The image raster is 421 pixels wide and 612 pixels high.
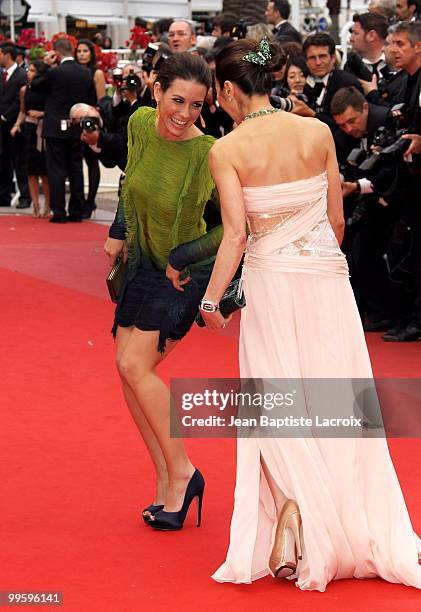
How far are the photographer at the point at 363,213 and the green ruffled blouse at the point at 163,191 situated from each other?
147 inches

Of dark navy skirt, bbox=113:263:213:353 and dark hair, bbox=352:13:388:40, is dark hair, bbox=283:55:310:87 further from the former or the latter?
dark navy skirt, bbox=113:263:213:353

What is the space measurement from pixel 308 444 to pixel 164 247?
3.50 feet

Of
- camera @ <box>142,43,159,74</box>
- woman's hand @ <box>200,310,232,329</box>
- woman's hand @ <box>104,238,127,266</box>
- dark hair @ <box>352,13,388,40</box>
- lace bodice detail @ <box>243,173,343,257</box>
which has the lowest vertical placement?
camera @ <box>142,43,159,74</box>

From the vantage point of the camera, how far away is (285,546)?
14.5ft

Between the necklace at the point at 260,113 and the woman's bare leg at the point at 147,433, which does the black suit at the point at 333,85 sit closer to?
the woman's bare leg at the point at 147,433

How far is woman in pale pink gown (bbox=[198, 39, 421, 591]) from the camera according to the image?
14.5 ft

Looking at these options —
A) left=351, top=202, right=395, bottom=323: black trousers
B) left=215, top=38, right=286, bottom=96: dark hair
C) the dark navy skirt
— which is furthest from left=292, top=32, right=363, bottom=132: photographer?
left=215, top=38, right=286, bottom=96: dark hair

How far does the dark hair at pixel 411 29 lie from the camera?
8.38 meters

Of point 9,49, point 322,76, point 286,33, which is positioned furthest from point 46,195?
point 322,76

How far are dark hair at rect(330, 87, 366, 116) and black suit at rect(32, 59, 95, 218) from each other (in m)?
6.38

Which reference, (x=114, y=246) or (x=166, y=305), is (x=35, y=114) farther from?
(x=166, y=305)

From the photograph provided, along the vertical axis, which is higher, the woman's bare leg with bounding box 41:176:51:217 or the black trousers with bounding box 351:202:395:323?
the black trousers with bounding box 351:202:395:323

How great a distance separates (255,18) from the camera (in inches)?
909

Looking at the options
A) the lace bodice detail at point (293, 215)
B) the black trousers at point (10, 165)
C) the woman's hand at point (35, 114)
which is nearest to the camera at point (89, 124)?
the lace bodice detail at point (293, 215)
